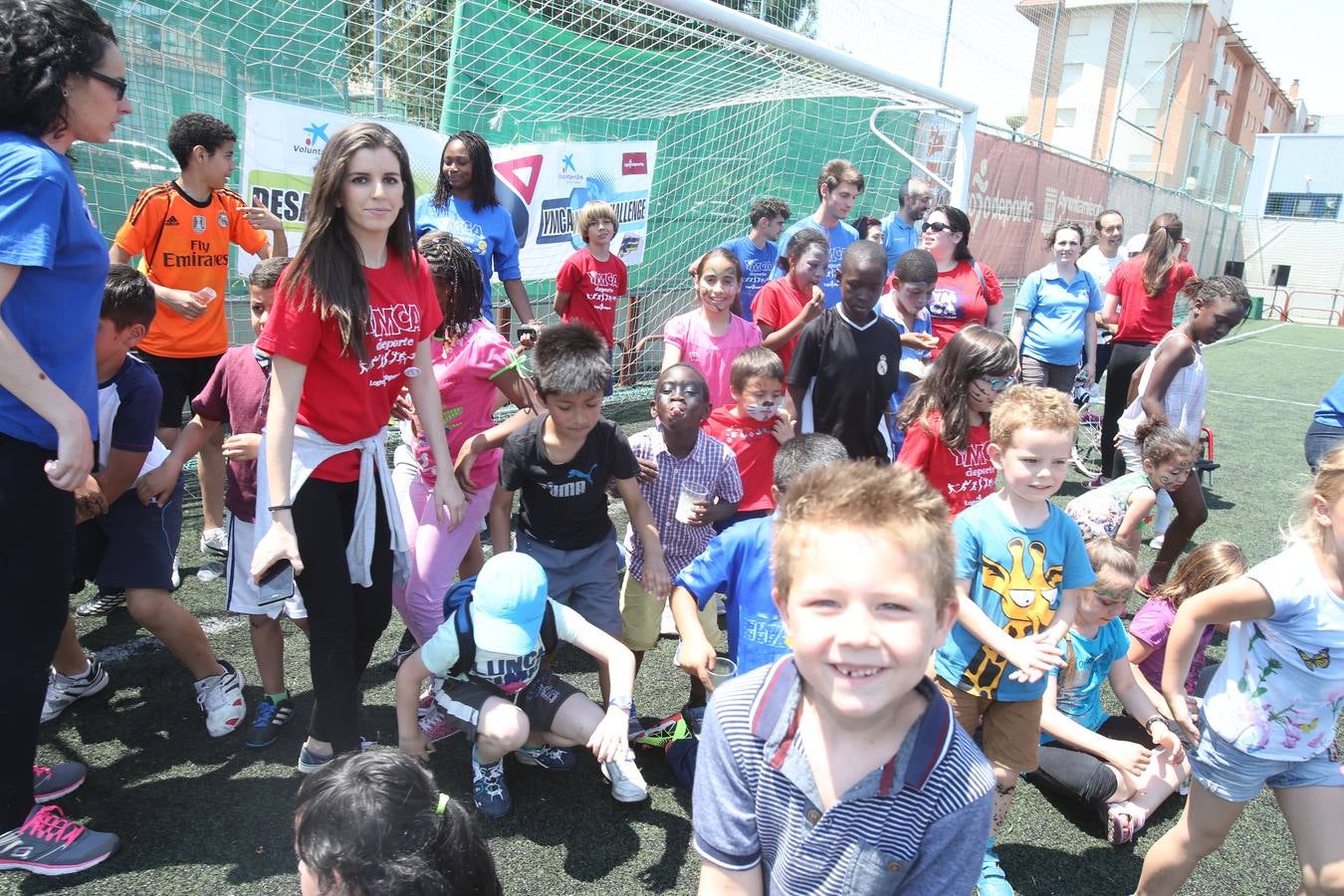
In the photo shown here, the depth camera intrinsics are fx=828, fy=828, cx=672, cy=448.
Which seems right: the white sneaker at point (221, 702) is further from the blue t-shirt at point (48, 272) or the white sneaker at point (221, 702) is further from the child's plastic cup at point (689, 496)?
the child's plastic cup at point (689, 496)

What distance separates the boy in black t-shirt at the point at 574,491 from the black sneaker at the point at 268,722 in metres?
0.89

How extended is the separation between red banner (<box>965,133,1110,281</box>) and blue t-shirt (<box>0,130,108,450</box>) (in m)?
9.79

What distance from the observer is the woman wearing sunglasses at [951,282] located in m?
4.93

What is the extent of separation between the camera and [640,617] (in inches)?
124

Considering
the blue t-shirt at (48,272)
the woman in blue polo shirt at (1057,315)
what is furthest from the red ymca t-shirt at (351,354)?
the woman in blue polo shirt at (1057,315)

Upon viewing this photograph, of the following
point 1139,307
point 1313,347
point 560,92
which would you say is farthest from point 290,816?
point 1313,347

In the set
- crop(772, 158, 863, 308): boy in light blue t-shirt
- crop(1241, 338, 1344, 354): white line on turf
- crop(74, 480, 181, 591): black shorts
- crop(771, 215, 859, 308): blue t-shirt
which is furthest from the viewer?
crop(1241, 338, 1344, 354): white line on turf

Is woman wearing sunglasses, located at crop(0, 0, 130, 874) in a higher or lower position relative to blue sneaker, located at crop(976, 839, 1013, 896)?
higher

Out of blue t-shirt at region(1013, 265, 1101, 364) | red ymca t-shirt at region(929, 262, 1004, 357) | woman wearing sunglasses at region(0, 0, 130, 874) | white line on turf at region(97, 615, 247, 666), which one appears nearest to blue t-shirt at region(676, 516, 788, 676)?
woman wearing sunglasses at region(0, 0, 130, 874)

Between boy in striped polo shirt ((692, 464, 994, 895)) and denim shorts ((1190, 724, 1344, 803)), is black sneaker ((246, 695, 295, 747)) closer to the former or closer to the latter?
boy in striped polo shirt ((692, 464, 994, 895))

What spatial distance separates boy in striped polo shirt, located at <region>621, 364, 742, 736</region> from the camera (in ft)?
9.84

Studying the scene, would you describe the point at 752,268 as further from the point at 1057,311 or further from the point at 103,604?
the point at 103,604

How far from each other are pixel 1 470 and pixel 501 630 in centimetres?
122

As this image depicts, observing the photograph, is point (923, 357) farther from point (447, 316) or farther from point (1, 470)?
point (1, 470)
